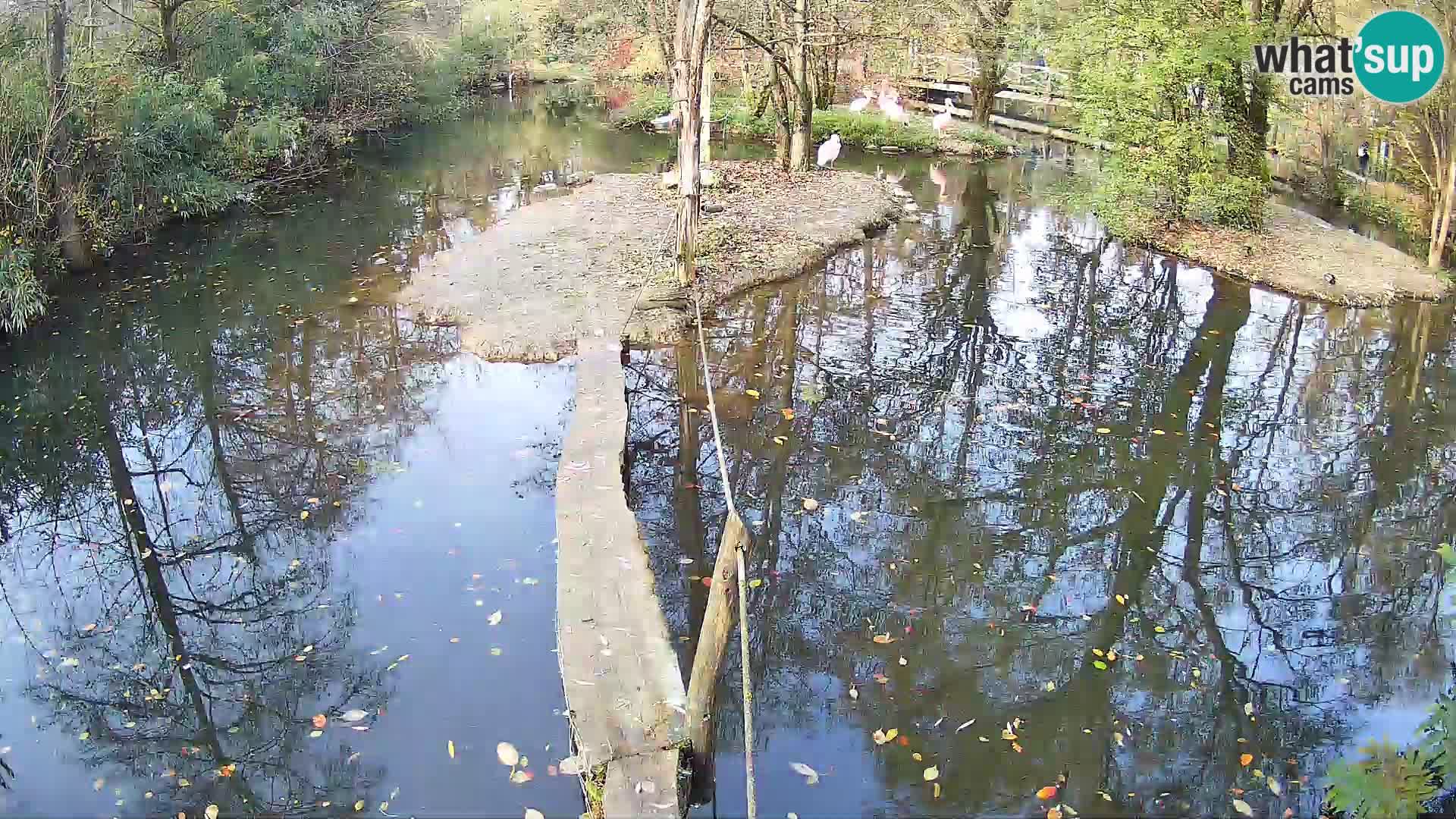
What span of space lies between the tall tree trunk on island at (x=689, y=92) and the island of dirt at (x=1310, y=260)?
23.0 feet

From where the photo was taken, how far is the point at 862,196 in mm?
17062

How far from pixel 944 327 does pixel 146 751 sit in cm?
832

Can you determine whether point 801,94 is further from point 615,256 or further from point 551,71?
point 551,71

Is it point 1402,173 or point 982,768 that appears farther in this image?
point 1402,173

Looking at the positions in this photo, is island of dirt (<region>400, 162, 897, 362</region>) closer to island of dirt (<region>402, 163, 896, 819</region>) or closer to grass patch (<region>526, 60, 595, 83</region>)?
island of dirt (<region>402, 163, 896, 819</region>)

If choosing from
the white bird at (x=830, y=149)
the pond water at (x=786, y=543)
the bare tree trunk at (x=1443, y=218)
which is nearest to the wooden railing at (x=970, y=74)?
the white bird at (x=830, y=149)

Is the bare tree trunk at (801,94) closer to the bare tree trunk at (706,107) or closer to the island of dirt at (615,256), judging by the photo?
the island of dirt at (615,256)

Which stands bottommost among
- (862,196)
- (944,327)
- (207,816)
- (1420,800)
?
(207,816)

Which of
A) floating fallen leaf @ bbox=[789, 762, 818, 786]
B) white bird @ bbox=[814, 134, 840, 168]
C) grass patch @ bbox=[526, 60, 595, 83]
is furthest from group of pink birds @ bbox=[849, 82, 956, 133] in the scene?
floating fallen leaf @ bbox=[789, 762, 818, 786]

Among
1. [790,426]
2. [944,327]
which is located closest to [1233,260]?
[944,327]

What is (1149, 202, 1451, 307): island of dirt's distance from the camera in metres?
11.9

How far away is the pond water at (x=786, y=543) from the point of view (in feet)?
16.0

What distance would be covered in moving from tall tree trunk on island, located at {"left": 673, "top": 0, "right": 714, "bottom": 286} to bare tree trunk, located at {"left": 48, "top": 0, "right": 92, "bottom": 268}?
683 centimetres

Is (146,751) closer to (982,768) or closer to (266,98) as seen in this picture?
(982,768)
